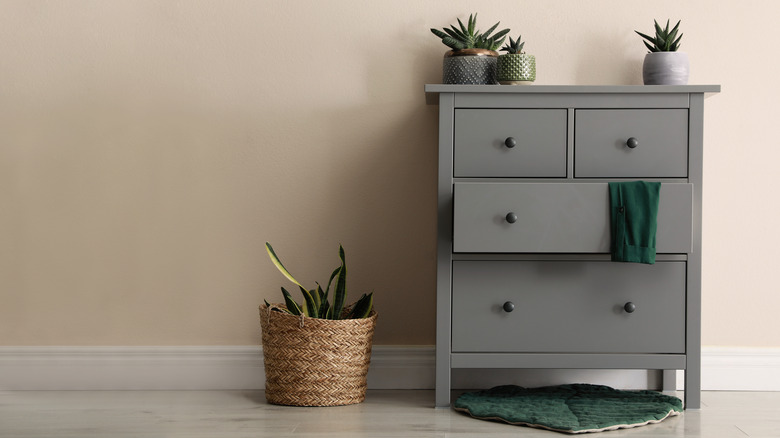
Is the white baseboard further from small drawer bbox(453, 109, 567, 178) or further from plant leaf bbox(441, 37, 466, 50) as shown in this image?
plant leaf bbox(441, 37, 466, 50)

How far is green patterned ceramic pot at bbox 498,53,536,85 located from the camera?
2078 millimetres

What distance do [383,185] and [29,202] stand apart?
1117 mm

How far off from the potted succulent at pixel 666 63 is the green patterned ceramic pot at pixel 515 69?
362 millimetres

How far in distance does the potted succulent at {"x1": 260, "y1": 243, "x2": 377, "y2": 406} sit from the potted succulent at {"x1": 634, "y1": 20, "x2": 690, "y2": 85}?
3.45 feet

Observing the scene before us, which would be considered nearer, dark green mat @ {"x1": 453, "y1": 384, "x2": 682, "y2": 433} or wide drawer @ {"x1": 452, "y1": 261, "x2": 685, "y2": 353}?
dark green mat @ {"x1": 453, "y1": 384, "x2": 682, "y2": 433}

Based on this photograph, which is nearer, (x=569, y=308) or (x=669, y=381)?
(x=569, y=308)

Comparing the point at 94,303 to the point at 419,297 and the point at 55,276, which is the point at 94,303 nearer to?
the point at 55,276

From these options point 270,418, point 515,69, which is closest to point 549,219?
point 515,69

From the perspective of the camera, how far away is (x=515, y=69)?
2078mm

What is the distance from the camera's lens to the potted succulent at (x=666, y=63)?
212 centimetres

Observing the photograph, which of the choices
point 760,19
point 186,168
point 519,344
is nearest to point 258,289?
point 186,168

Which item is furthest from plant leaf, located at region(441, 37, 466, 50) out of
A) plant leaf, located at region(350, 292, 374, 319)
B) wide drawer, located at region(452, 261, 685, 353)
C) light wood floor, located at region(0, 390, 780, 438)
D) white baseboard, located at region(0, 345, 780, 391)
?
light wood floor, located at region(0, 390, 780, 438)

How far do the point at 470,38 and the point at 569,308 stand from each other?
85 cm

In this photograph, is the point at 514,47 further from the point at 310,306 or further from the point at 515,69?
the point at 310,306
